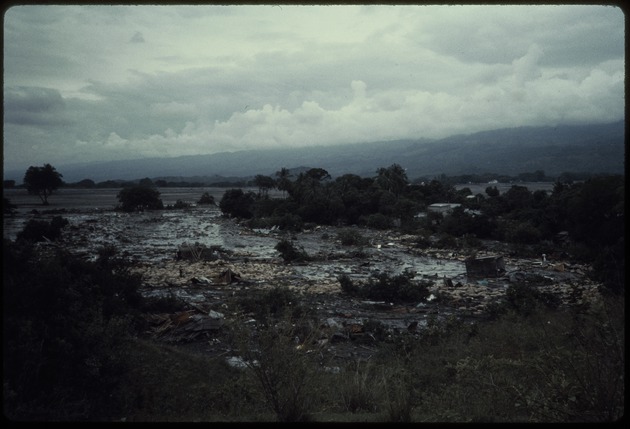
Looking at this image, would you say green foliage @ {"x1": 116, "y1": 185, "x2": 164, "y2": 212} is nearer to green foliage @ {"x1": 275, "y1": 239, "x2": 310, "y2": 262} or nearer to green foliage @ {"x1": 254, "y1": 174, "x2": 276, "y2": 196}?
green foliage @ {"x1": 254, "y1": 174, "x2": 276, "y2": 196}

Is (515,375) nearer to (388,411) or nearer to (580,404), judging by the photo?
(580,404)

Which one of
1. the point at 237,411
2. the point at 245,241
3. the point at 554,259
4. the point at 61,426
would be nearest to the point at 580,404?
the point at 237,411

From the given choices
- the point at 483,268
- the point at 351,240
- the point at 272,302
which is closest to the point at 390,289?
the point at 272,302

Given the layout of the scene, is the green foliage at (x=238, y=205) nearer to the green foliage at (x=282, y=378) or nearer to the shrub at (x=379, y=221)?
the shrub at (x=379, y=221)

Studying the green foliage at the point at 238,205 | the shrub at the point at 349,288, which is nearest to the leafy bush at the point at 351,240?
the shrub at the point at 349,288

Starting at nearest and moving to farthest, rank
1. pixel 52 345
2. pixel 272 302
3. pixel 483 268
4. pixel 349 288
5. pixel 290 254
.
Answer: pixel 52 345, pixel 272 302, pixel 349 288, pixel 483 268, pixel 290 254

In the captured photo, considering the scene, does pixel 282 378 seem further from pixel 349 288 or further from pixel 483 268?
pixel 483 268
